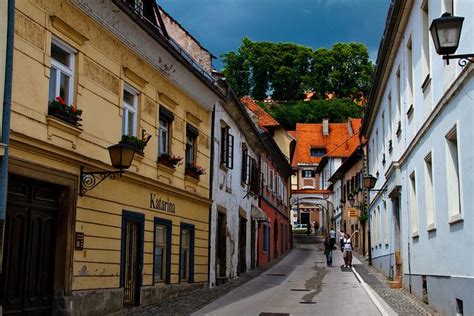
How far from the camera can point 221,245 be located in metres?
21.5

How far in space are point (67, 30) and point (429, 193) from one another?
27.1 feet

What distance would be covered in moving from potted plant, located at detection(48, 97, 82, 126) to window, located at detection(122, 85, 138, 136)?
2334 millimetres

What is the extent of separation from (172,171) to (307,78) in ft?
188

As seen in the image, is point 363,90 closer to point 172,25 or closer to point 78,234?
point 172,25

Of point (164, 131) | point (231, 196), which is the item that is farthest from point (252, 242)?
point (164, 131)

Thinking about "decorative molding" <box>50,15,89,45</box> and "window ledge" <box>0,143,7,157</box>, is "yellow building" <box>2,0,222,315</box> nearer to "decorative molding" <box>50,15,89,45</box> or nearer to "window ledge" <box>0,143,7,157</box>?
"decorative molding" <box>50,15,89,45</box>

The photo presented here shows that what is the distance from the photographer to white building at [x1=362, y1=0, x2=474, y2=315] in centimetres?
1018

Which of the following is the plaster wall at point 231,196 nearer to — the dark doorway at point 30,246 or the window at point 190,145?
the window at point 190,145

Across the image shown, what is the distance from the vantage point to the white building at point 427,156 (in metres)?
10.2

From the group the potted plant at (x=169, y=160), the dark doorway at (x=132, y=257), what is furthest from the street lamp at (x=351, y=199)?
the dark doorway at (x=132, y=257)

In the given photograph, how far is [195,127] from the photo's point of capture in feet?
60.2

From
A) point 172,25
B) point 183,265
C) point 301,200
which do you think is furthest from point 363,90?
point 183,265

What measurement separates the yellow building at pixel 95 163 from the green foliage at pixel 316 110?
54.4 m

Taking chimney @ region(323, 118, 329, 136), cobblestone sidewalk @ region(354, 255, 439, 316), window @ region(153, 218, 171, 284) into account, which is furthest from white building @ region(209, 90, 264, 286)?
chimney @ region(323, 118, 329, 136)
